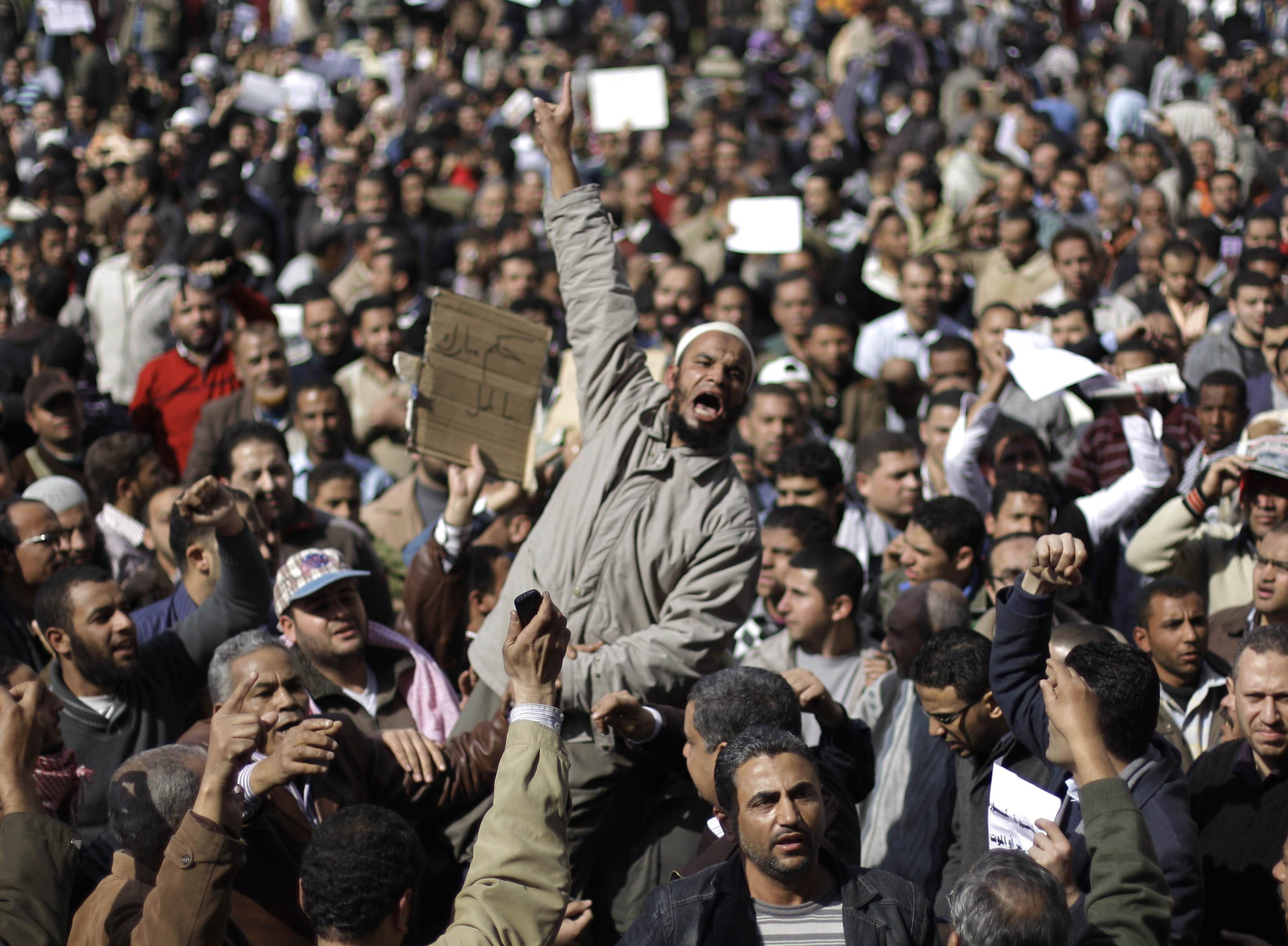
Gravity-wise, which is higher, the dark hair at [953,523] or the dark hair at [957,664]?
the dark hair at [957,664]

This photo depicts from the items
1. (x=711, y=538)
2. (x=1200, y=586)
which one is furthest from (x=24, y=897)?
(x=1200, y=586)

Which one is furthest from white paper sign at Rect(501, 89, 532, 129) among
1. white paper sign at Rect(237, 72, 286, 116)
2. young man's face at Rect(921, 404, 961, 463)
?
young man's face at Rect(921, 404, 961, 463)

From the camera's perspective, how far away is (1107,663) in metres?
3.74

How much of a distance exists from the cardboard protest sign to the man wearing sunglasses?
187 centimetres

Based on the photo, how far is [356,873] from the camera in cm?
342

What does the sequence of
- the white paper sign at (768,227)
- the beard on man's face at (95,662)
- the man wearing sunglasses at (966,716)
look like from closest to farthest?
1. the man wearing sunglasses at (966,716)
2. the beard on man's face at (95,662)
3. the white paper sign at (768,227)

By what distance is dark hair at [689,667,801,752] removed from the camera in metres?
3.95

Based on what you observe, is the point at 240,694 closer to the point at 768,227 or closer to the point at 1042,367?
the point at 1042,367

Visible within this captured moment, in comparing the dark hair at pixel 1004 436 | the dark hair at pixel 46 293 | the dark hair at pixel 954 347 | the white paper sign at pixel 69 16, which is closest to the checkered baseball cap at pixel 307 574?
the dark hair at pixel 1004 436

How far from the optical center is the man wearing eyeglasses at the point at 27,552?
5707 millimetres

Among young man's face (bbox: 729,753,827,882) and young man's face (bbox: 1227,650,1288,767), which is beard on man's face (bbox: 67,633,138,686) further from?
young man's face (bbox: 1227,650,1288,767)

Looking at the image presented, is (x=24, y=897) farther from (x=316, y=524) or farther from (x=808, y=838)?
(x=316, y=524)

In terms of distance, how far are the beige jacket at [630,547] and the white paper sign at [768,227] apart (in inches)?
215

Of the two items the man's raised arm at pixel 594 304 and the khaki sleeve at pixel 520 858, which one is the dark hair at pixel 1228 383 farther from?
the khaki sleeve at pixel 520 858
